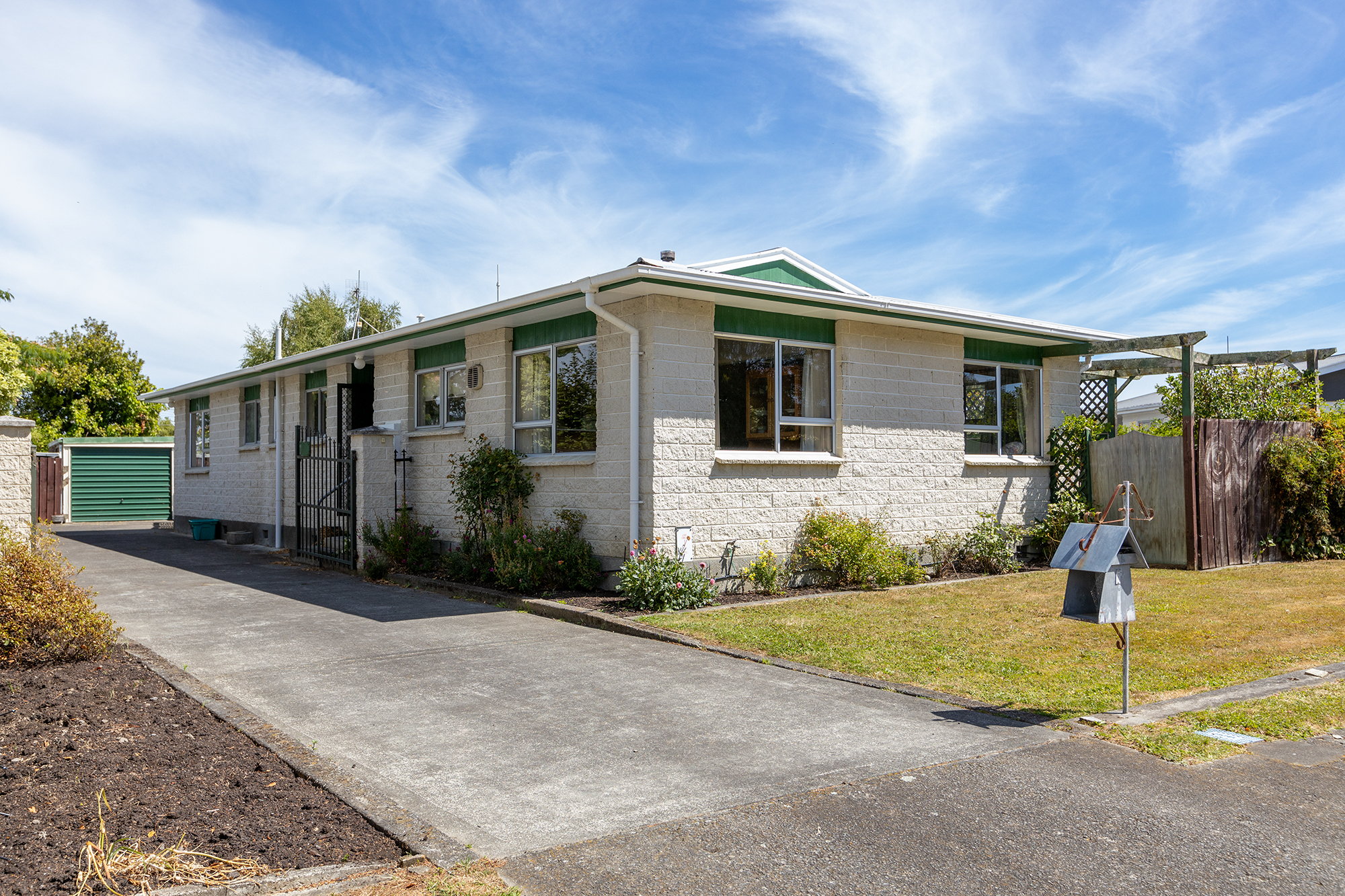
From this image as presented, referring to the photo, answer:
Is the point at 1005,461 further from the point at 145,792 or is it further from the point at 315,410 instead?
the point at 315,410

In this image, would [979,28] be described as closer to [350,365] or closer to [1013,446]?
[1013,446]

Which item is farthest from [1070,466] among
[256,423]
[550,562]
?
[256,423]

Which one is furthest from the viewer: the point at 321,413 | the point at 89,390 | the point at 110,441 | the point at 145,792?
the point at 89,390

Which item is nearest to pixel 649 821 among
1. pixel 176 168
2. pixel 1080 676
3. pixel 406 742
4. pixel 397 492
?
pixel 406 742

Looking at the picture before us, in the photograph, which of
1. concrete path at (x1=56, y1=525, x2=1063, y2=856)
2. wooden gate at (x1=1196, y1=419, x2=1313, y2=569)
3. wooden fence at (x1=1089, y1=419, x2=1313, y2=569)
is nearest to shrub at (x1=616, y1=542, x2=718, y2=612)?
concrete path at (x1=56, y1=525, x2=1063, y2=856)

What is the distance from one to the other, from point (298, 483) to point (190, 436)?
396 inches

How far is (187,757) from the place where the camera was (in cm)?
460

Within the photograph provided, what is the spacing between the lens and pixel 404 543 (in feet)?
41.3

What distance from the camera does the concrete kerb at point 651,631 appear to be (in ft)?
18.9

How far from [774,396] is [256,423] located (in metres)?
13.1

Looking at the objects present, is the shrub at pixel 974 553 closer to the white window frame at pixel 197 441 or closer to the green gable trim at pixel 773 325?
the green gable trim at pixel 773 325

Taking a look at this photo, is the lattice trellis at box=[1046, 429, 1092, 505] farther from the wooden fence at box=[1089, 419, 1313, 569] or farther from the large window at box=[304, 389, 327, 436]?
the large window at box=[304, 389, 327, 436]

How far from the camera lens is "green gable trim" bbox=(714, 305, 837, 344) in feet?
34.7

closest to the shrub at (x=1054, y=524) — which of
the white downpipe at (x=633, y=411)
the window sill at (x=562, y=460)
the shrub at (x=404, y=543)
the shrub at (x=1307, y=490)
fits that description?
the shrub at (x=1307, y=490)
